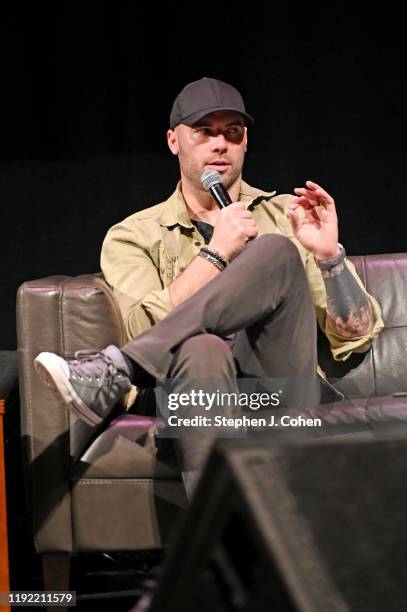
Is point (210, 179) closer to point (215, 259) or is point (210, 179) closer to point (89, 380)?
point (215, 259)

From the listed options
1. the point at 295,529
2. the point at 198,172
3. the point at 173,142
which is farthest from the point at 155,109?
the point at 295,529

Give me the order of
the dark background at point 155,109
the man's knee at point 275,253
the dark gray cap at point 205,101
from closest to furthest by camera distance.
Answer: the man's knee at point 275,253, the dark gray cap at point 205,101, the dark background at point 155,109

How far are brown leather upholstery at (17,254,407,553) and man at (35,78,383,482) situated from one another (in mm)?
145

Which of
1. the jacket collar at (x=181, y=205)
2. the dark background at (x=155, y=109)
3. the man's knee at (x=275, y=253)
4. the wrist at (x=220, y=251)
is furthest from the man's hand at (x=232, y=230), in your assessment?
the dark background at (x=155, y=109)

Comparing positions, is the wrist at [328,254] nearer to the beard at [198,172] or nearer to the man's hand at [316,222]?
the man's hand at [316,222]

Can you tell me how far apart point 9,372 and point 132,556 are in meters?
0.59

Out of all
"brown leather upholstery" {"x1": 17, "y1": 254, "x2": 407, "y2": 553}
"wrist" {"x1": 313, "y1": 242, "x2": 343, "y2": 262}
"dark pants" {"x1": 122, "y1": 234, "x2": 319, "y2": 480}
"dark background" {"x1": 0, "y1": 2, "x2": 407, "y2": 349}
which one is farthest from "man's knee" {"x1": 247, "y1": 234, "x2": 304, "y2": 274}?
"dark background" {"x1": 0, "y1": 2, "x2": 407, "y2": 349}

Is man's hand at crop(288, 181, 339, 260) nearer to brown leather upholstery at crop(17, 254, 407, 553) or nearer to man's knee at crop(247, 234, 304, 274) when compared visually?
man's knee at crop(247, 234, 304, 274)

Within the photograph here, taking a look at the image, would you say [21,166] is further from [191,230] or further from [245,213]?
[245,213]

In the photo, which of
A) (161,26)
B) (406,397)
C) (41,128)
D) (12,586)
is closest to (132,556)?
(12,586)

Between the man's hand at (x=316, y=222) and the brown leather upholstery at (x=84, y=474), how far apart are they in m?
0.53

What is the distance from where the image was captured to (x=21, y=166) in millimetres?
2922

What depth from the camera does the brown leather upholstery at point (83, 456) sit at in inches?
77.3

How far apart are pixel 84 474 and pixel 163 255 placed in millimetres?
565
